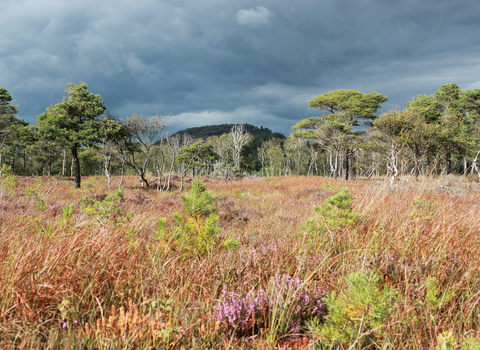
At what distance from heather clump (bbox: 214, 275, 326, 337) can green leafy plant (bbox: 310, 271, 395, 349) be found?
0.65ft

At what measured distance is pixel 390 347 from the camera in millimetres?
1390

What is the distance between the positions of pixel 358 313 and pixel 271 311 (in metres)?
0.66

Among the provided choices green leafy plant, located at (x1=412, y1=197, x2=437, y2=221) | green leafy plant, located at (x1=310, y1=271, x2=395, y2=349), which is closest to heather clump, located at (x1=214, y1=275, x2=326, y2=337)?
green leafy plant, located at (x1=310, y1=271, x2=395, y2=349)

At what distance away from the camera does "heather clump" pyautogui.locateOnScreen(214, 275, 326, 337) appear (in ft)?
5.40

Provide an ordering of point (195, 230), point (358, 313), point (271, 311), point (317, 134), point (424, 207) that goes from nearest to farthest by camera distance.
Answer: point (358, 313) < point (271, 311) < point (195, 230) < point (424, 207) < point (317, 134)

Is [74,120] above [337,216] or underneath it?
above

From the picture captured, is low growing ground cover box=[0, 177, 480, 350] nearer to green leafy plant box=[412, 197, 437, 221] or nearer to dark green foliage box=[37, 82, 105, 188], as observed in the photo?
green leafy plant box=[412, 197, 437, 221]

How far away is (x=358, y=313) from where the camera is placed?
1.38 m

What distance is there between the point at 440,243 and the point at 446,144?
30511mm

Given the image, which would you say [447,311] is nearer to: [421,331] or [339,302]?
[421,331]

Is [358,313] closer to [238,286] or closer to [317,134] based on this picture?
[238,286]

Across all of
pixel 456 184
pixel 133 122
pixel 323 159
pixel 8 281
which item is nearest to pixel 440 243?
pixel 8 281

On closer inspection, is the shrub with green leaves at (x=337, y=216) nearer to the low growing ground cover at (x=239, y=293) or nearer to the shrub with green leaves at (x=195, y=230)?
the low growing ground cover at (x=239, y=293)

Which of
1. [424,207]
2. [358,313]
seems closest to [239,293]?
[358,313]
